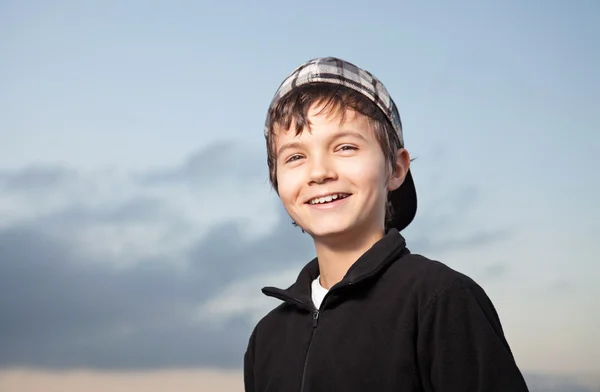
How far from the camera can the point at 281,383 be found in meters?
3.08

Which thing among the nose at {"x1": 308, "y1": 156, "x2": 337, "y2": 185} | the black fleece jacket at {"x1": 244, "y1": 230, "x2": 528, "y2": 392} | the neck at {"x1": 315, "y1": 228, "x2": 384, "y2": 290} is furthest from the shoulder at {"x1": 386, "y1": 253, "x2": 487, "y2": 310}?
the nose at {"x1": 308, "y1": 156, "x2": 337, "y2": 185}

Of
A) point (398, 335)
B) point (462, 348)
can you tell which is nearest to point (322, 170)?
point (398, 335)

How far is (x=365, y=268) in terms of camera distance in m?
2.88

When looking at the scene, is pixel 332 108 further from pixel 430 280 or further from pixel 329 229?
pixel 430 280

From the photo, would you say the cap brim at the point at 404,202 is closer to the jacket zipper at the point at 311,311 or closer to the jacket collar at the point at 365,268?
the jacket collar at the point at 365,268

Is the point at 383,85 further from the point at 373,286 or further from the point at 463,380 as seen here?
the point at 463,380

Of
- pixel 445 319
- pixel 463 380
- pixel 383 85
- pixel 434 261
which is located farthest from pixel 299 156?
pixel 463 380

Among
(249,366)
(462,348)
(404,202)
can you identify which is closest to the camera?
(462,348)

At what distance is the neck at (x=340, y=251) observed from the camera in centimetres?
306

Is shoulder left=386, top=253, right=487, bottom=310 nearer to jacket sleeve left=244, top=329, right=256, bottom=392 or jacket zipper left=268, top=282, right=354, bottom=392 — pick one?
jacket zipper left=268, top=282, right=354, bottom=392

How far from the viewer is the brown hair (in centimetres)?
303


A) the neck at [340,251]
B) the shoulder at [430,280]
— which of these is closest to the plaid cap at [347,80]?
the neck at [340,251]

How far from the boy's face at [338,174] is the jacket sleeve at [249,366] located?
806 mm

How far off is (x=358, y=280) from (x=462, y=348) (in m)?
0.48
